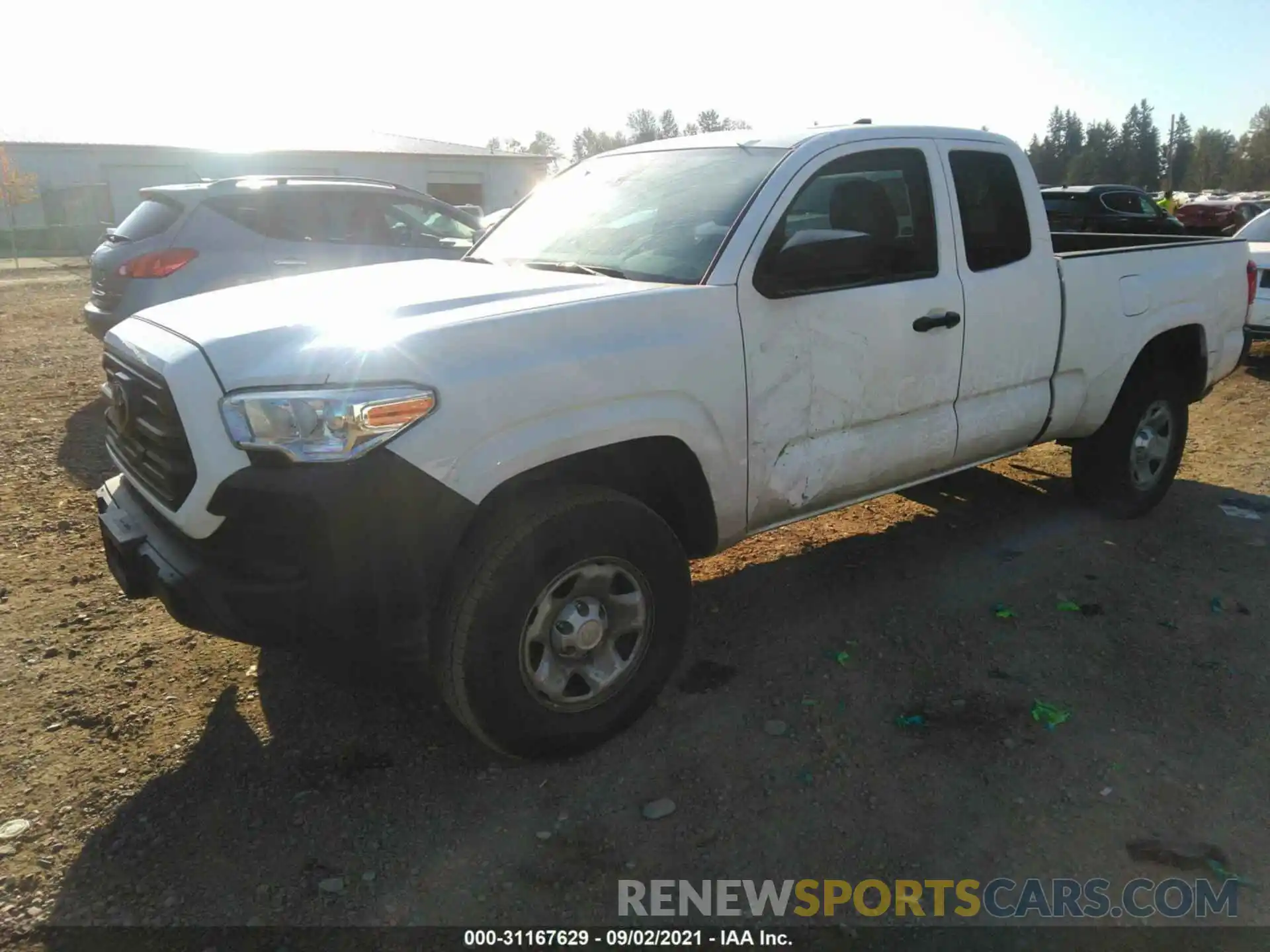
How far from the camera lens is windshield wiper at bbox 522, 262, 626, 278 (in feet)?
11.3

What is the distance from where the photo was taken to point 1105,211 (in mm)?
13891

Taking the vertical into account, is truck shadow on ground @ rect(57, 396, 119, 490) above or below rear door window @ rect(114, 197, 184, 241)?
below

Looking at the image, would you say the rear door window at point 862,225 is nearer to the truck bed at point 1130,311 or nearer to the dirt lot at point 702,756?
the truck bed at point 1130,311

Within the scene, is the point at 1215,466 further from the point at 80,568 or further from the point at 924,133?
the point at 80,568

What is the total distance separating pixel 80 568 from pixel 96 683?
1.21m

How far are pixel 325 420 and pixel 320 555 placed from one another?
36 centimetres

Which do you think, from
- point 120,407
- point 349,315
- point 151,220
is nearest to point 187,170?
point 151,220

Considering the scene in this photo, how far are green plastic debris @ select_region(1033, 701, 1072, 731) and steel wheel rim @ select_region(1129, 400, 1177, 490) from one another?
7.41 feet

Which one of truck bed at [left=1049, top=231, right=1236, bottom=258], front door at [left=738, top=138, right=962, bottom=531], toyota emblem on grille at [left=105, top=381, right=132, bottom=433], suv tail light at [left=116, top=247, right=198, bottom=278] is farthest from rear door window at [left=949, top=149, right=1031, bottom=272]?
suv tail light at [left=116, top=247, right=198, bottom=278]

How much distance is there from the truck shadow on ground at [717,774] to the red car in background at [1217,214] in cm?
2107

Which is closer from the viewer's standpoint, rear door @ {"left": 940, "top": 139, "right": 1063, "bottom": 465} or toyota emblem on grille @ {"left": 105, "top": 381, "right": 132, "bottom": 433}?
toyota emblem on grille @ {"left": 105, "top": 381, "right": 132, "bottom": 433}

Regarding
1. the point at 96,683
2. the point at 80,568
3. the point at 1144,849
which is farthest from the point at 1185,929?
the point at 80,568

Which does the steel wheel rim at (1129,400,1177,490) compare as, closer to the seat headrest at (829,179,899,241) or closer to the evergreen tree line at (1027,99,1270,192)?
the seat headrest at (829,179,899,241)

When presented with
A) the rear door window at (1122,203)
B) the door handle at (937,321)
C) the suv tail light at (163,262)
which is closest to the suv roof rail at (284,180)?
the suv tail light at (163,262)
